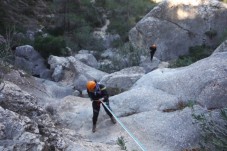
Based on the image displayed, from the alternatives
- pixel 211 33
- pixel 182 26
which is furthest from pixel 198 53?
pixel 182 26

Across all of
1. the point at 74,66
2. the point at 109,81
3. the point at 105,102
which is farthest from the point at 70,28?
the point at 105,102

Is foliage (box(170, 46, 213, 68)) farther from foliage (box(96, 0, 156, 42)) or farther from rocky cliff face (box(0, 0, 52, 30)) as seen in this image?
rocky cliff face (box(0, 0, 52, 30))

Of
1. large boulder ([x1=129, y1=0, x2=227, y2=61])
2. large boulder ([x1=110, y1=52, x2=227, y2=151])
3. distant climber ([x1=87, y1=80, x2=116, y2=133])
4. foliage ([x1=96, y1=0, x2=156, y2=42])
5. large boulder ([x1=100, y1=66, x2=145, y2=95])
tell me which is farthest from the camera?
foliage ([x1=96, y1=0, x2=156, y2=42])

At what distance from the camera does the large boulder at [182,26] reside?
96.3 ft

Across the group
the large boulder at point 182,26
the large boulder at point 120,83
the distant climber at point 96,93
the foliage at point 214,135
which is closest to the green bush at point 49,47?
the large boulder at point 182,26

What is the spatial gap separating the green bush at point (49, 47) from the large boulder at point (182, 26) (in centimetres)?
829

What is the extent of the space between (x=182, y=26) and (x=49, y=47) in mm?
12274

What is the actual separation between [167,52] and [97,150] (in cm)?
2341

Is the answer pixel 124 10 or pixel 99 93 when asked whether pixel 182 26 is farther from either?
pixel 99 93

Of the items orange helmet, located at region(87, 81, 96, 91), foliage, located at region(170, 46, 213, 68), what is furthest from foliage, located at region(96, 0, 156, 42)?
orange helmet, located at region(87, 81, 96, 91)

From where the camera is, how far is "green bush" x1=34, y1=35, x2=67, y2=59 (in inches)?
957

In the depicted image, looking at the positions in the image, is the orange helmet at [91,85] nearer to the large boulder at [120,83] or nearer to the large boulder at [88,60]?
the large boulder at [120,83]

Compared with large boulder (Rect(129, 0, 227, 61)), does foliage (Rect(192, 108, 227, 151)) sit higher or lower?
higher

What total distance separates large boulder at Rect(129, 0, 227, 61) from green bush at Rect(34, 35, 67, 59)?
8.29m
